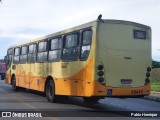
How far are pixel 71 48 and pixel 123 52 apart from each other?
92.3 inches

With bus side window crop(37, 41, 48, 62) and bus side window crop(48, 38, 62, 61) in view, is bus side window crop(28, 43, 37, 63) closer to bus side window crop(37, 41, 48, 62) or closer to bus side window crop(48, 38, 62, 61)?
bus side window crop(37, 41, 48, 62)

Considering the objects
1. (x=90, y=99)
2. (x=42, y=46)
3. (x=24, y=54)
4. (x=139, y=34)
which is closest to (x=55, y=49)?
(x=42, y=46)

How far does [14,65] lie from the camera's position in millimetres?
25172

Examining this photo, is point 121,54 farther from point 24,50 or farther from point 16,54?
point 16,54

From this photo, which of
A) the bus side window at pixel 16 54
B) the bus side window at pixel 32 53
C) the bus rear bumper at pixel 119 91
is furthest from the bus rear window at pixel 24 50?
the bus rear bumper at pixel 119 91

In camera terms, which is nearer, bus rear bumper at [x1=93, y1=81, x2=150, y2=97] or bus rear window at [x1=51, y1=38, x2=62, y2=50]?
bus rear bumper at [x1=93, y1=81, x2=150, y2=97]

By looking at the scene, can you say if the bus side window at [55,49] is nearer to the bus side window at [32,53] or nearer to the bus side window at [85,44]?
the bus side window at [85,44]

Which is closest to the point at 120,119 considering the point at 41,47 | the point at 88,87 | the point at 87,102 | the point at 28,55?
the point at 88,87

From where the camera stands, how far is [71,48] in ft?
51.3

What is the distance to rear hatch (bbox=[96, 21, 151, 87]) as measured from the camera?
13961mm

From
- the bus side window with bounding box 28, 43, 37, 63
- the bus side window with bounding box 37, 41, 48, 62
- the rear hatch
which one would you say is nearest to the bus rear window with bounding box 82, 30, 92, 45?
the rear hatch

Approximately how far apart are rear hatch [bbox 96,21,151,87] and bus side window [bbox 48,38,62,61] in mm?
3330

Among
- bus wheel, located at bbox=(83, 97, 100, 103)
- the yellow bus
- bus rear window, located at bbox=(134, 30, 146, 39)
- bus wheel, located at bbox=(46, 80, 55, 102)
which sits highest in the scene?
bus rear window, located at bbox=(134, 30, 146, 39)

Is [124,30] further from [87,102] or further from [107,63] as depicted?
[87,102]
